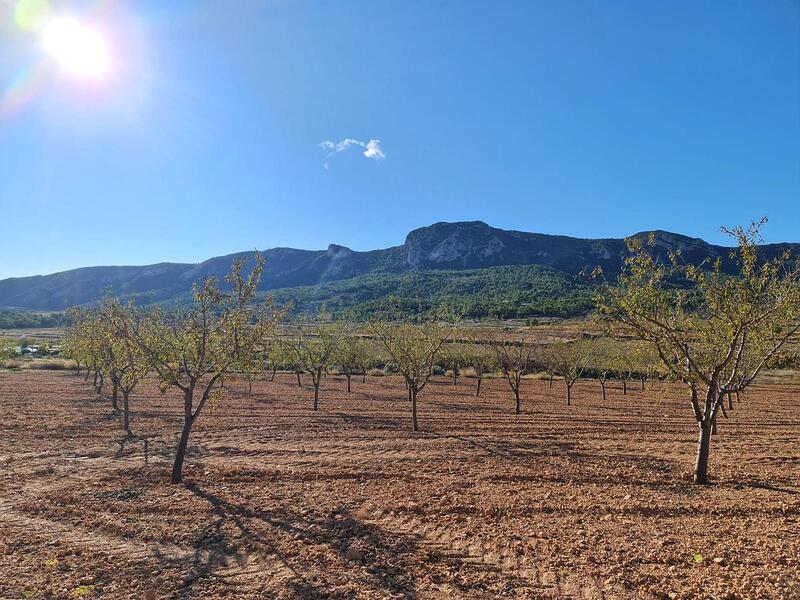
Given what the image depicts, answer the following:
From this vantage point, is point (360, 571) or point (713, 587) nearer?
point (713, 587)

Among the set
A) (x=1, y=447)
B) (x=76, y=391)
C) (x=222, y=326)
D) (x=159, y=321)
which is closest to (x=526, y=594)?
(x=222, y=326)

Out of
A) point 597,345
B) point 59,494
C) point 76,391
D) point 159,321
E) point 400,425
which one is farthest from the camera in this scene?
point 597,345

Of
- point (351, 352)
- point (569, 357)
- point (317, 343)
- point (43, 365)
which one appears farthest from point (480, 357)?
point (43, 365)

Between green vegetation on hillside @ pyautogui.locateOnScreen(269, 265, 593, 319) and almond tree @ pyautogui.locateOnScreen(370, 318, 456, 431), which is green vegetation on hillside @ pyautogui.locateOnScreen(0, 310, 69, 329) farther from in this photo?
almond tree @ pyautogui.locateOnScreen(370, 318, 456, 431)

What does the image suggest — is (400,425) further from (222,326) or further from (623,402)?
(623,402)

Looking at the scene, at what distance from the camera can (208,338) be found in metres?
12.9

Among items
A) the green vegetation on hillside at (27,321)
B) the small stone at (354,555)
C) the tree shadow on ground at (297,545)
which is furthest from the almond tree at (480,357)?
the green vegetation on hillside at (27,321)

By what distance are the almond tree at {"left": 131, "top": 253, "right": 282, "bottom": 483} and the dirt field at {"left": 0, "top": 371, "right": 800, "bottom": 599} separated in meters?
2.84

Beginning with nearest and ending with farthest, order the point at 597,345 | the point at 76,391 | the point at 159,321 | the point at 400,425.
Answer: the point at 159,321, the point at 400,425, the point at 76,391, the point at 597,345

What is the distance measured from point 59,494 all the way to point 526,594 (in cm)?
1162

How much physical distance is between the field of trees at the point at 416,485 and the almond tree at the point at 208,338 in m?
0.06

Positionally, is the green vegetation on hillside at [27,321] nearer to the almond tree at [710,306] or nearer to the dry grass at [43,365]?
the dry grass at [43,365]

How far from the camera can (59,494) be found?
37.7 feet

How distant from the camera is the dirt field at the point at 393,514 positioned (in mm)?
7371
